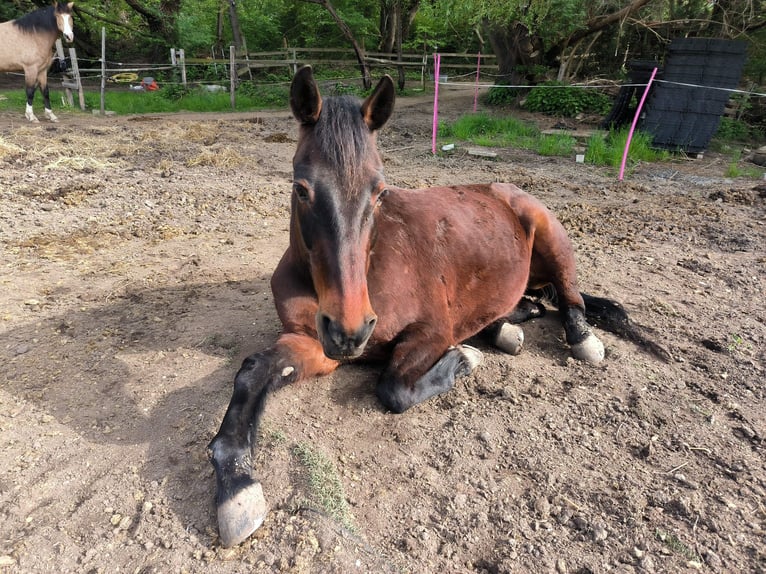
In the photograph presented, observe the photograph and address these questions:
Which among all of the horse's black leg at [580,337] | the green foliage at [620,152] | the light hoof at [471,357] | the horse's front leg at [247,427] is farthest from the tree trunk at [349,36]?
the horse's front leg at [247,427]

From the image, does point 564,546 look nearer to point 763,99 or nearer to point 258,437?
point 258,437

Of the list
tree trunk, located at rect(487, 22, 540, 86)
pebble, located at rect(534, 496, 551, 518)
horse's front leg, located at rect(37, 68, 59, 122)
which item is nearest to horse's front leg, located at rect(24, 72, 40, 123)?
horse's front leg, located at rect(37, 68, 59, 122)

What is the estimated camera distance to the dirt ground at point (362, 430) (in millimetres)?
1842

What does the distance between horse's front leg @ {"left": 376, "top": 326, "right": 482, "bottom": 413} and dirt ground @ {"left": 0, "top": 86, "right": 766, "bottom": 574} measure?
0.11m

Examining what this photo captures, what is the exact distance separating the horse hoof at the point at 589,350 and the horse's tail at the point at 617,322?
40 cm

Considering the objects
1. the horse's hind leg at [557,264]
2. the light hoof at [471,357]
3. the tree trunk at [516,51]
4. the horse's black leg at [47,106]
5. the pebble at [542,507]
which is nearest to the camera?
the pebble at [542,507]

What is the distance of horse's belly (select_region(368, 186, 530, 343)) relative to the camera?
275cm

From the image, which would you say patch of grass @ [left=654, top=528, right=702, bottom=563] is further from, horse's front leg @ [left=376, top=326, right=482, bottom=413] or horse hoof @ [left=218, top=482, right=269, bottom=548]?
horse hoof @ [left=218, top=482, right=269, bottom=548]

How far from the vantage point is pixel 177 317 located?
142 inches

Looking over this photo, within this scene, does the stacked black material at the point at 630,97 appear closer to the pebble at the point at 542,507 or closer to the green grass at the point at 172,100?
the green grass at the point at 172,100

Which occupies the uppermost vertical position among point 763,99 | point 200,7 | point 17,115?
point 200,7

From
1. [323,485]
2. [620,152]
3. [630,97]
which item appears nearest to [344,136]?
[323,485]

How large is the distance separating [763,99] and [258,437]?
56.9 feet

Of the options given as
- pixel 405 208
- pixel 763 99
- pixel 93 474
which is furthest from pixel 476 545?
pixel 763 99
